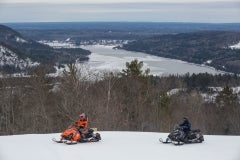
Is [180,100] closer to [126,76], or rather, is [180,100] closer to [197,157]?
[126,76]

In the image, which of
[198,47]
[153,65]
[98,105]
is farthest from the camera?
[198,47]

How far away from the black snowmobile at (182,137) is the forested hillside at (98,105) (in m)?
12.2

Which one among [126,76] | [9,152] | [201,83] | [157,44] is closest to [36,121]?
[126,76]

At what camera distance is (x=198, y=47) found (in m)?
128

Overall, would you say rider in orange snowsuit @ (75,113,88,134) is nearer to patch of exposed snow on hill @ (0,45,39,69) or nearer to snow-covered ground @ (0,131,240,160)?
snow-covered ground @ (0,131,240,160)

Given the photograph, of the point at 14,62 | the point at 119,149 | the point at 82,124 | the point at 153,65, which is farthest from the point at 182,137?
the point at 153,65

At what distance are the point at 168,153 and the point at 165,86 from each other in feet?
84.6

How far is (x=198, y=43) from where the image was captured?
13225cm

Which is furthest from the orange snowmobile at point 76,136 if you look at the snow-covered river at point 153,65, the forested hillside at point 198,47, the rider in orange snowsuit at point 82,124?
the forested hillside at point 198,47

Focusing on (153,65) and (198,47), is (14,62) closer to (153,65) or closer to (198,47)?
(153,65)

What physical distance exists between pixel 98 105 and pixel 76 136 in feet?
52.4

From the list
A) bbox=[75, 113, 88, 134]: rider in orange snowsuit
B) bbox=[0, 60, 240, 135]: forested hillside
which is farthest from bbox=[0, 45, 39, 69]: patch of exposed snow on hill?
bbox=[75, 113, 88, 134]: rider in orange snowsuit

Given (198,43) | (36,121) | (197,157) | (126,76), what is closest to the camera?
(197,157)

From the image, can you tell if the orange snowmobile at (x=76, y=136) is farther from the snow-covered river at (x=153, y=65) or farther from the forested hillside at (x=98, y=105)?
the snow-covered river at (x=153, y=65)
